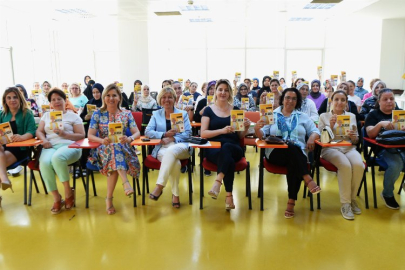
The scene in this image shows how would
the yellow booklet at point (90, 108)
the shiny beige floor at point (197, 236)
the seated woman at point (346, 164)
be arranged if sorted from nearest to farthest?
the shiny beige floor at point (197, 236) → the seated woman at point (346, 164) → the yellow booklet at point (90, 108)

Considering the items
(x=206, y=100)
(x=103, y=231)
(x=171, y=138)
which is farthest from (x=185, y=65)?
(x=103, y=231)

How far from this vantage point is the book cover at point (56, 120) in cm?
318

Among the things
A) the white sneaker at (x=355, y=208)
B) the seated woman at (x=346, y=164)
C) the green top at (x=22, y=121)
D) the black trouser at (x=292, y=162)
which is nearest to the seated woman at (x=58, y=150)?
the green top at (x=22, y=121)

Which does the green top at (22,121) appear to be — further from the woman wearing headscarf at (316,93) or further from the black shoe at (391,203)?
the woman wearing headscarf at (316,93)

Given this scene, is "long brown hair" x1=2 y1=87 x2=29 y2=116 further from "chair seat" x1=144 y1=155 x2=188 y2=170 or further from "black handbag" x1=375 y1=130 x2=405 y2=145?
"black handbag" x1=375 y1=130 x2=405 y2=145

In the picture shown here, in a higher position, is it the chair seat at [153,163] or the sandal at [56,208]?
the chair seat at [153,163]

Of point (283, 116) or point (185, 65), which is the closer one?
point (283, 116)

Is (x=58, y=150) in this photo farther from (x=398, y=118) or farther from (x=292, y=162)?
(x=398, y=118)

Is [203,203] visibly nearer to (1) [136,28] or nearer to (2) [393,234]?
(2) [393,234]

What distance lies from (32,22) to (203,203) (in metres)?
7.83

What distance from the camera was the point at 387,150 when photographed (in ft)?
10.6

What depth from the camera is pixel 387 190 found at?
3.25 meters

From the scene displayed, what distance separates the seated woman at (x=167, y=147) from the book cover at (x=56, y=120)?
881mm

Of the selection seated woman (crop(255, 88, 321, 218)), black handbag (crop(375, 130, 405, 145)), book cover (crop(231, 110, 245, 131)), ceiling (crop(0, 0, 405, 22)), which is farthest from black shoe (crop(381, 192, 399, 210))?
ceiling (crop(0, 0, 405, 22))
